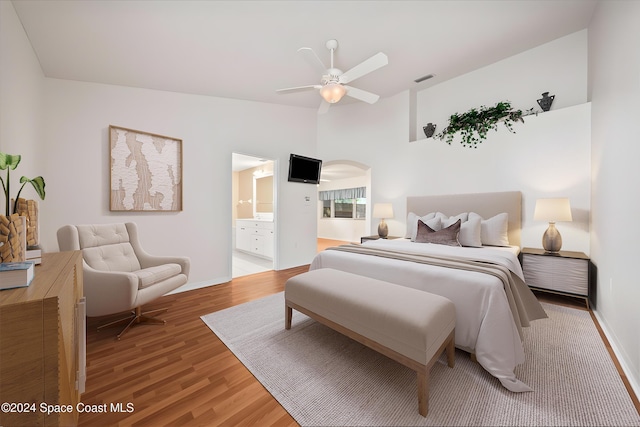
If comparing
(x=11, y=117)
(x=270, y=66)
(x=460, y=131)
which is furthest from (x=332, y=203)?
(x=11, y=117)

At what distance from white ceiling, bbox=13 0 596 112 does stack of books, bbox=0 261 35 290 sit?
2.11 m

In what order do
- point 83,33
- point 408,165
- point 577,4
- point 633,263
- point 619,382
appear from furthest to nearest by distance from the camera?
point 408,165, point 577,4, point 83,33, point 633,263, point 619,382

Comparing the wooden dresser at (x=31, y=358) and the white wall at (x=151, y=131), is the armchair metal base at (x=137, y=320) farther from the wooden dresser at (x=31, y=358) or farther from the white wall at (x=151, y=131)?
the wooden dresser at (x=31, y=358)

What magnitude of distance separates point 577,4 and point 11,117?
5.23 metres

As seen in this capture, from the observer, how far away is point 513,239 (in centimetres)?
337

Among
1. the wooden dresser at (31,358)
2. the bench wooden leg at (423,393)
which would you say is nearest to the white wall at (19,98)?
the wooden dresser at (31,358)

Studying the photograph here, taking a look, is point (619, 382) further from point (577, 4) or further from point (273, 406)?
point (577, 4)

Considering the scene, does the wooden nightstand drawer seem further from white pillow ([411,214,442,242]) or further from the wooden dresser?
the wooden dresser

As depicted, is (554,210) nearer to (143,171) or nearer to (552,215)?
(552,215)

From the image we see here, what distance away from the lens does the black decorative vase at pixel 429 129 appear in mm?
4153

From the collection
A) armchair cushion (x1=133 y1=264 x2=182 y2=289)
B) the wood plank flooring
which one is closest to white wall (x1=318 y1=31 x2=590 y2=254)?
the wood plank flooring

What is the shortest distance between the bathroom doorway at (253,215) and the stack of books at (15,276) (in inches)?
129

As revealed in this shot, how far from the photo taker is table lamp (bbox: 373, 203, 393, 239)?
4.35 meters

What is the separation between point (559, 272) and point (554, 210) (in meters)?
0.71
